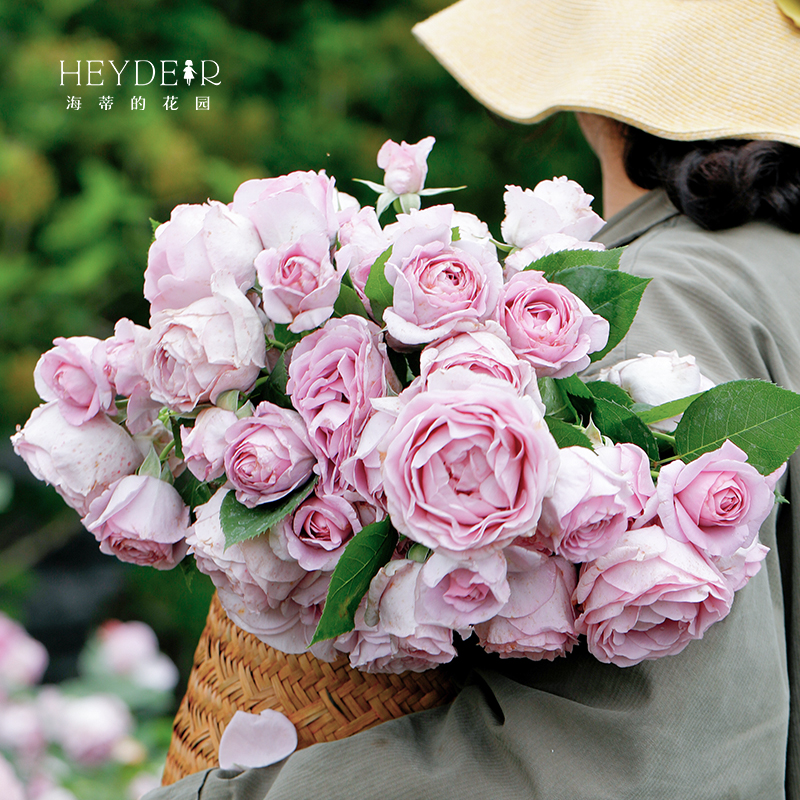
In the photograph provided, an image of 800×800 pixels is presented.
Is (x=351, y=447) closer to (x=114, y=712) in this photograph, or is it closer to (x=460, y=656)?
(x=460, y=656)

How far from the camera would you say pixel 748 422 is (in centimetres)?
64

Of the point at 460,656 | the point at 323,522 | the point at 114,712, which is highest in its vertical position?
the point at 323,522

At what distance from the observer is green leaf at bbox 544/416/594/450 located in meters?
0.61

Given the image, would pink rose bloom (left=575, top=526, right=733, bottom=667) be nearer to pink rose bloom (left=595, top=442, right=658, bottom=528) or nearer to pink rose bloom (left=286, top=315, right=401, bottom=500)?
pink rose bloom (left=595, top=442, right=658, bottom=528)

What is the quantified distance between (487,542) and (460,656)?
0.32m

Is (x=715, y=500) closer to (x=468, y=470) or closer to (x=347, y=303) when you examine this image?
(x=468, y=470)

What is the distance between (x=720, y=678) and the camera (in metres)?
0.71

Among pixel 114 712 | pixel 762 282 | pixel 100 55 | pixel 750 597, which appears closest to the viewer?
pixel 750 597

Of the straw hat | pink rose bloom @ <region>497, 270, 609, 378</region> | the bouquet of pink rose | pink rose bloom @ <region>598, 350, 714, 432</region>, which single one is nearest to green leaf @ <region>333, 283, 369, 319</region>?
the bouquet of pink rose

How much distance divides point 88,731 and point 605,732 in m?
1.27

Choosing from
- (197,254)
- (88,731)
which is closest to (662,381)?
(197,254)

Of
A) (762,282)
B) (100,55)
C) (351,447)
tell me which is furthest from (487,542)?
(100,55)

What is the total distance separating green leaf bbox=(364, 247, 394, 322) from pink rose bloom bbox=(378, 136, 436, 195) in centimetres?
14

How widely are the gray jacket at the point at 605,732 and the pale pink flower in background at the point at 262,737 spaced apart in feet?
0.05
